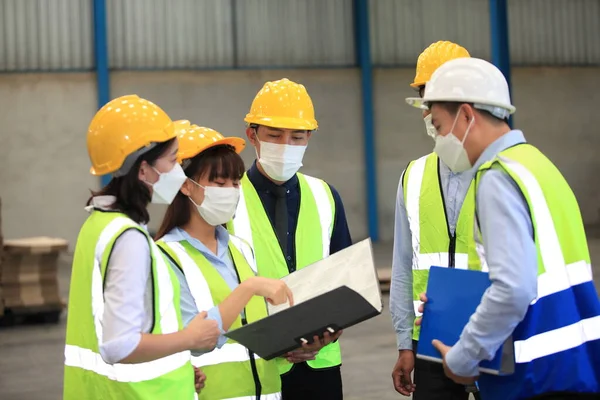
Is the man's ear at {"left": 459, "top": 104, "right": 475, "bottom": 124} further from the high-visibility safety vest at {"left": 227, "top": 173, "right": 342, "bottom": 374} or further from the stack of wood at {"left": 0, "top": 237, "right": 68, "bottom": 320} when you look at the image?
the stack of wood at {"left": 0, "top": 237, "right": 68, "bottom": 320}

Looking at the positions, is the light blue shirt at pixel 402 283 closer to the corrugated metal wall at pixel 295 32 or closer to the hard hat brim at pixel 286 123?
the hard hat brim at pixel 286 123

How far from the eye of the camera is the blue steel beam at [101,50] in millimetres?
13750

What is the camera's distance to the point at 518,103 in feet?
53.3

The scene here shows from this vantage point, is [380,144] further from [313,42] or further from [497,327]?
[497,327]

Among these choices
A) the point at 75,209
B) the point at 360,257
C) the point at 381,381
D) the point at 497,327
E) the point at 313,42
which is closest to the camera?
the point at 497,327

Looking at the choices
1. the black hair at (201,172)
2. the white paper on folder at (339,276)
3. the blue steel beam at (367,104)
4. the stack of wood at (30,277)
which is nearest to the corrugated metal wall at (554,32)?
the blue steel beam at (367,104)

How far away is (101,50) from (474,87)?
12.1m

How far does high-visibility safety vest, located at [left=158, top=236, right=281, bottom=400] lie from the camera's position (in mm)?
2809

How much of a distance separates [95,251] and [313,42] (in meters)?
13.2

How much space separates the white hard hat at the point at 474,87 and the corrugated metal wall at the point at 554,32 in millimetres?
14245

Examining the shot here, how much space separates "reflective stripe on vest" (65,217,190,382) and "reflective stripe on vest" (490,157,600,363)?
931 millimetres

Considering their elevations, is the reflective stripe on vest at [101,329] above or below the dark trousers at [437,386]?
above

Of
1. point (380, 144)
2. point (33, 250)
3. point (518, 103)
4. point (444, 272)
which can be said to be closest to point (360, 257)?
point (444, 272)

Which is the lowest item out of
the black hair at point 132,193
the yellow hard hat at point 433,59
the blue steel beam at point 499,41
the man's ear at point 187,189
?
the man's ear at point 187,189
